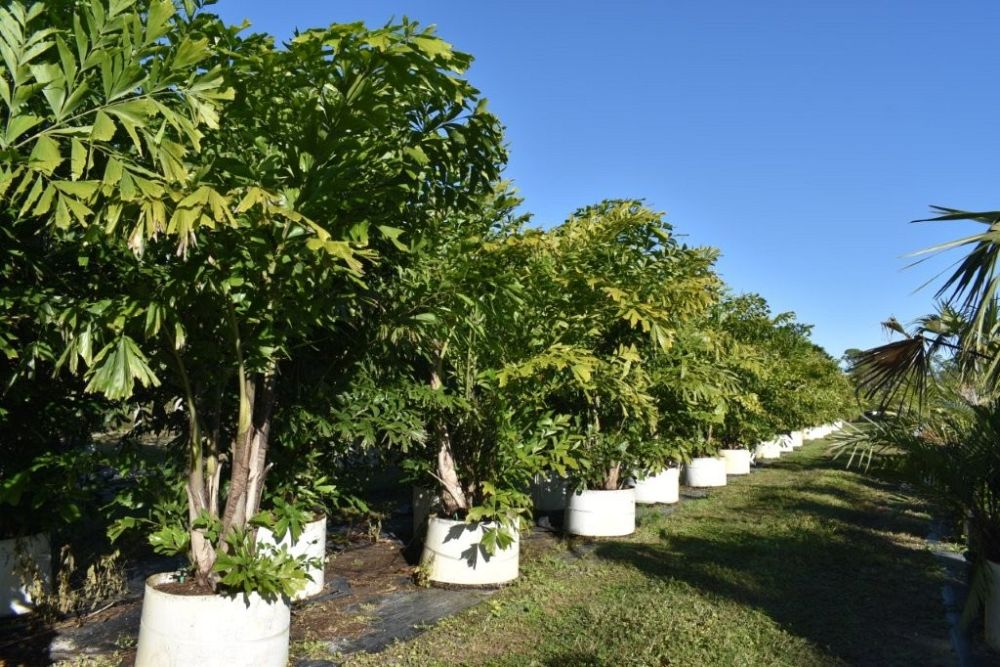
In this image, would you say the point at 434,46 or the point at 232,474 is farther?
the point at 232,474

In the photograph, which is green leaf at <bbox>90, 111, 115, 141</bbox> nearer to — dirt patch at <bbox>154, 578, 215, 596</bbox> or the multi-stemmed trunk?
the multi-stemmed trunk

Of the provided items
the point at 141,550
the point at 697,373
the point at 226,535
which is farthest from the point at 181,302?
the point at 697,373

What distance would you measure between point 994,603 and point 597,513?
3699mm

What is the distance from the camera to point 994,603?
4715mm

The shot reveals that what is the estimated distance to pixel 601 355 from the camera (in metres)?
7.37

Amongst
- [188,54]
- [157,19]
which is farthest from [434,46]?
[157,19]

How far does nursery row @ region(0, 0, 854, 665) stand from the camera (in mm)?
2805

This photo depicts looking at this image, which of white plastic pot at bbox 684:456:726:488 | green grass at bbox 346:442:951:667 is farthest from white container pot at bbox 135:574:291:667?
white plastic pot at bbox 684:456:726:488

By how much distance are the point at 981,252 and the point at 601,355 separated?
3.46m

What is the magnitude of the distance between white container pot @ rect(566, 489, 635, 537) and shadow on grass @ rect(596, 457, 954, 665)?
0.30 meters

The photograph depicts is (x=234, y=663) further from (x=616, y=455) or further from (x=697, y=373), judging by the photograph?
(x=697, y=373)

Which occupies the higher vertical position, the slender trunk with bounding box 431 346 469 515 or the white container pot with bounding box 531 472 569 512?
the slender trunk with bounding box 431 346 469 515

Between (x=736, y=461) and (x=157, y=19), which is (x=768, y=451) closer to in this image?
(x=736, y=461)

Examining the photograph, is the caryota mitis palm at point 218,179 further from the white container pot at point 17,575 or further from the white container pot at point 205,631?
the white container pot at point 17,575
